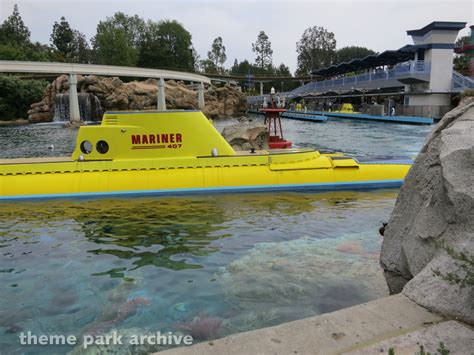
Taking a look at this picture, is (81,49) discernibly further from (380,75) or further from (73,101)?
(380,75)

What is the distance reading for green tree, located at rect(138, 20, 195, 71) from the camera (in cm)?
12627

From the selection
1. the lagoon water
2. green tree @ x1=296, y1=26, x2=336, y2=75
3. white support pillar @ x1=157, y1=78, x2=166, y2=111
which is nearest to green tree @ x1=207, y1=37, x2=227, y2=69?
green tree @ x1=296, y1=26, x2=336, y2=75

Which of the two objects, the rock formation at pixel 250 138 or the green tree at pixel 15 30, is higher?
the green tree at pixel 15 30

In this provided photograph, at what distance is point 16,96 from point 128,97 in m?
18.5

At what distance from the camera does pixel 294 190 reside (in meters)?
16.1

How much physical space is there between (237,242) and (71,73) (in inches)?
2204

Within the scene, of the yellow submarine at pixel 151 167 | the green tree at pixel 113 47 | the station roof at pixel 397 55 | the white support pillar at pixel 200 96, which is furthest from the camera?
the green tree at pixel 113 47

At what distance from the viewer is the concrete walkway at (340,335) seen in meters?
4.12

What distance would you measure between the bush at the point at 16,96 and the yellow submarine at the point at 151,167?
207 feet

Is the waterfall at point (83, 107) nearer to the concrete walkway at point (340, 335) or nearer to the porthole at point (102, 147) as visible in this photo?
the porthole at point (102, 147)

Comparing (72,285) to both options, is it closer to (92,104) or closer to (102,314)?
(102,314)

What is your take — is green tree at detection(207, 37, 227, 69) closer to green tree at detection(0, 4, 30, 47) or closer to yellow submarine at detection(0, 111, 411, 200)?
green tree at detection(0, 4, 30, 47)

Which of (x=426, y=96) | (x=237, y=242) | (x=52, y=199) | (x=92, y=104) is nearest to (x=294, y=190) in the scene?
(x=237, y=242)

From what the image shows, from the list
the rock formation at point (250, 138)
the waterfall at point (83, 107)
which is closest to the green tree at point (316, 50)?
the waterfall at point (83, 107)
